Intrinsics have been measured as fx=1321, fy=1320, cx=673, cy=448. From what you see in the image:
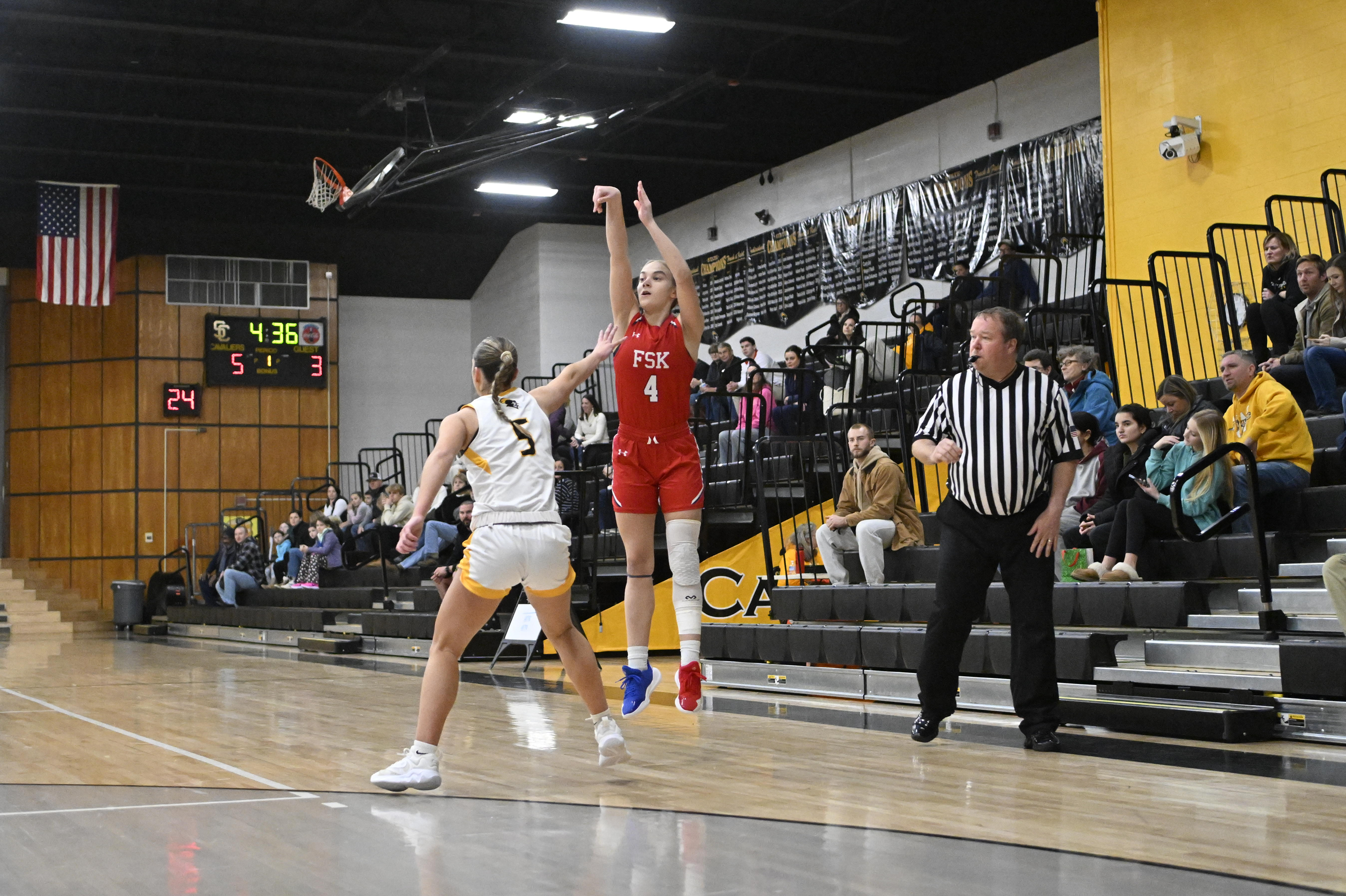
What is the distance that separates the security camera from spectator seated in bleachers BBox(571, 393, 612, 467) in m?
6.32

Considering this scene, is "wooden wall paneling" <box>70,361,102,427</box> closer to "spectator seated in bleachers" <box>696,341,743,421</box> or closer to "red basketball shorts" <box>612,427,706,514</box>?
"spectator seated in bleachers" <box>696,341,743,421</box>

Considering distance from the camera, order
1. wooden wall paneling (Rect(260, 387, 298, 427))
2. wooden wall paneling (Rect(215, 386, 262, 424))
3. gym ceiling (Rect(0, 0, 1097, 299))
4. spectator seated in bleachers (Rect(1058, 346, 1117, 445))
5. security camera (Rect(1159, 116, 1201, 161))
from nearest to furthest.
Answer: spectator seated in bleachers (Rect(1058, 346, 1117, 445))
security camera (Rect(1159, 116, 1201, 161))
gym ceiling (Rect(0, 0, 1097, 299))
wooden wall paneling (Rect(215, 386, 262, 424))
wooden wall paneling (Rect(260, 387, 298, 427))

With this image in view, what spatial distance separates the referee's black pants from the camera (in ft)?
16.5

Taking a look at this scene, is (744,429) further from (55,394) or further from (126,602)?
(55,394)

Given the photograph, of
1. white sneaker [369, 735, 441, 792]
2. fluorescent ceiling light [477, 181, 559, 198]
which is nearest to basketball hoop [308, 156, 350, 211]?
fluorescent ceiling light [477, 181, 559, 198]

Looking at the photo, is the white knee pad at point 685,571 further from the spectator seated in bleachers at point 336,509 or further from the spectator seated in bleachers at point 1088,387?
the spectator seated in bleachers at point 336,509

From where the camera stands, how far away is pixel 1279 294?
816 centimetres

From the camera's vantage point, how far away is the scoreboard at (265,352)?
2178 centimetres

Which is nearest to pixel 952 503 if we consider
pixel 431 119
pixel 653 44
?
pixel 653 44

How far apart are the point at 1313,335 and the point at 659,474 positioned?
441cm

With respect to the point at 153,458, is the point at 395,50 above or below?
above

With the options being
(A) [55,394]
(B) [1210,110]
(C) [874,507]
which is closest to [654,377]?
(C) [874,507]

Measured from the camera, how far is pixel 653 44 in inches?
554

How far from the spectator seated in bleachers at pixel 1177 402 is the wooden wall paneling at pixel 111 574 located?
18.4m
